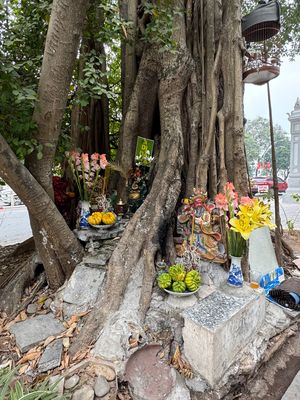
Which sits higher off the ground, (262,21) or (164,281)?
(262,21)

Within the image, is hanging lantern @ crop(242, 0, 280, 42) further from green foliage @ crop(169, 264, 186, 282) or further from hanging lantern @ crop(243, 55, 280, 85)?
green foliage @ crop(169, 264, 186, 282)

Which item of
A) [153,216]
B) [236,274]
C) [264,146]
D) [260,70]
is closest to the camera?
[236,274]

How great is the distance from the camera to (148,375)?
1341 millimetres

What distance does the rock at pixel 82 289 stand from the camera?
69.9 inches

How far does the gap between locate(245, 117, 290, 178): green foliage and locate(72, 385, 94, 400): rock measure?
75.9 ft

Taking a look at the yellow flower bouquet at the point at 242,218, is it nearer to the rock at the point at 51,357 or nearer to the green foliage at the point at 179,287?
the green foliage at the point at 179,287

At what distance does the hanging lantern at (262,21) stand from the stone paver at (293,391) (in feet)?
8.82

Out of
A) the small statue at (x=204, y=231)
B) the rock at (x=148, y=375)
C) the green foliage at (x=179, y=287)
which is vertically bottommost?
the rock at (x=148, y=375)

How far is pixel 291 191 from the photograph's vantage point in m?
9.56

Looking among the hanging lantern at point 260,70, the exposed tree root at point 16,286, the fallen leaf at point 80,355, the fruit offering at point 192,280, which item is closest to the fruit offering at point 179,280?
the fruit offering at point 192,280

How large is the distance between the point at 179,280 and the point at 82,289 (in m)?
0.70

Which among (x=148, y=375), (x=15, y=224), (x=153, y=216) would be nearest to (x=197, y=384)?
(x=148, y=375)

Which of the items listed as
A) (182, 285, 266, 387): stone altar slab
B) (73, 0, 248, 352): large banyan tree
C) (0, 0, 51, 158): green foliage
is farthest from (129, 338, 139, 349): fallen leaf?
(0, 0, 51, 158): green foliage

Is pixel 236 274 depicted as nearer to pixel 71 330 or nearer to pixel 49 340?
pixel 71 330
